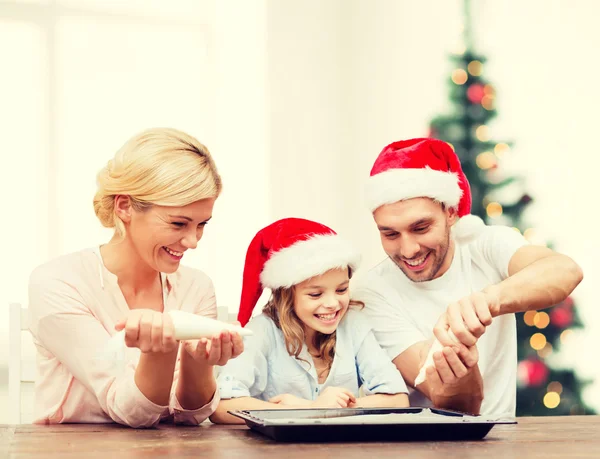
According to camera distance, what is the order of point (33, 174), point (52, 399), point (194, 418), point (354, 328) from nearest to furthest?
point (194, 418) < point (52, 399) < point (354, 328) < point (33, 174)

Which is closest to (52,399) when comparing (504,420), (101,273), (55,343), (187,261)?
(55,343)

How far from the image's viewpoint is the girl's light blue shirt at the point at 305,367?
1.82 metres

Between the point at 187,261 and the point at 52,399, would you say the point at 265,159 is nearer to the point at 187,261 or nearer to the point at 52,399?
the point at 187,261

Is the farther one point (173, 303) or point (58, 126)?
point (58, 126)

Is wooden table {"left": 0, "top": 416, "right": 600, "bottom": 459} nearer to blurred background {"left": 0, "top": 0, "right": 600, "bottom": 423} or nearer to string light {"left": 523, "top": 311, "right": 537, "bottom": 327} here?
string light {"left": 523, "top": 311, "right": 537, "bottom": 327}

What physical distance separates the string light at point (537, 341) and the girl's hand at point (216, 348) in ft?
→ 6.83

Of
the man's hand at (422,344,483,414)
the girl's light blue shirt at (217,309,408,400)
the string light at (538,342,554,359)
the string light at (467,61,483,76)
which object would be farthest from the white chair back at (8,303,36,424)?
the string light at (467,61,483,76)

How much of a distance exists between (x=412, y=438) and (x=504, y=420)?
15cm

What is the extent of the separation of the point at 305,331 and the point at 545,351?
161cm

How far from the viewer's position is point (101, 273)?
170 cm

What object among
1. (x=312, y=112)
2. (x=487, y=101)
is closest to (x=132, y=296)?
(x=487, y=101)

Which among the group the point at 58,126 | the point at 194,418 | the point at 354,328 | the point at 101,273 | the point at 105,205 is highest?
the point at 58,126

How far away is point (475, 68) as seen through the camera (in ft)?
11.6

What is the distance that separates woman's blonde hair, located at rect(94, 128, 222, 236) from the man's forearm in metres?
0.64
